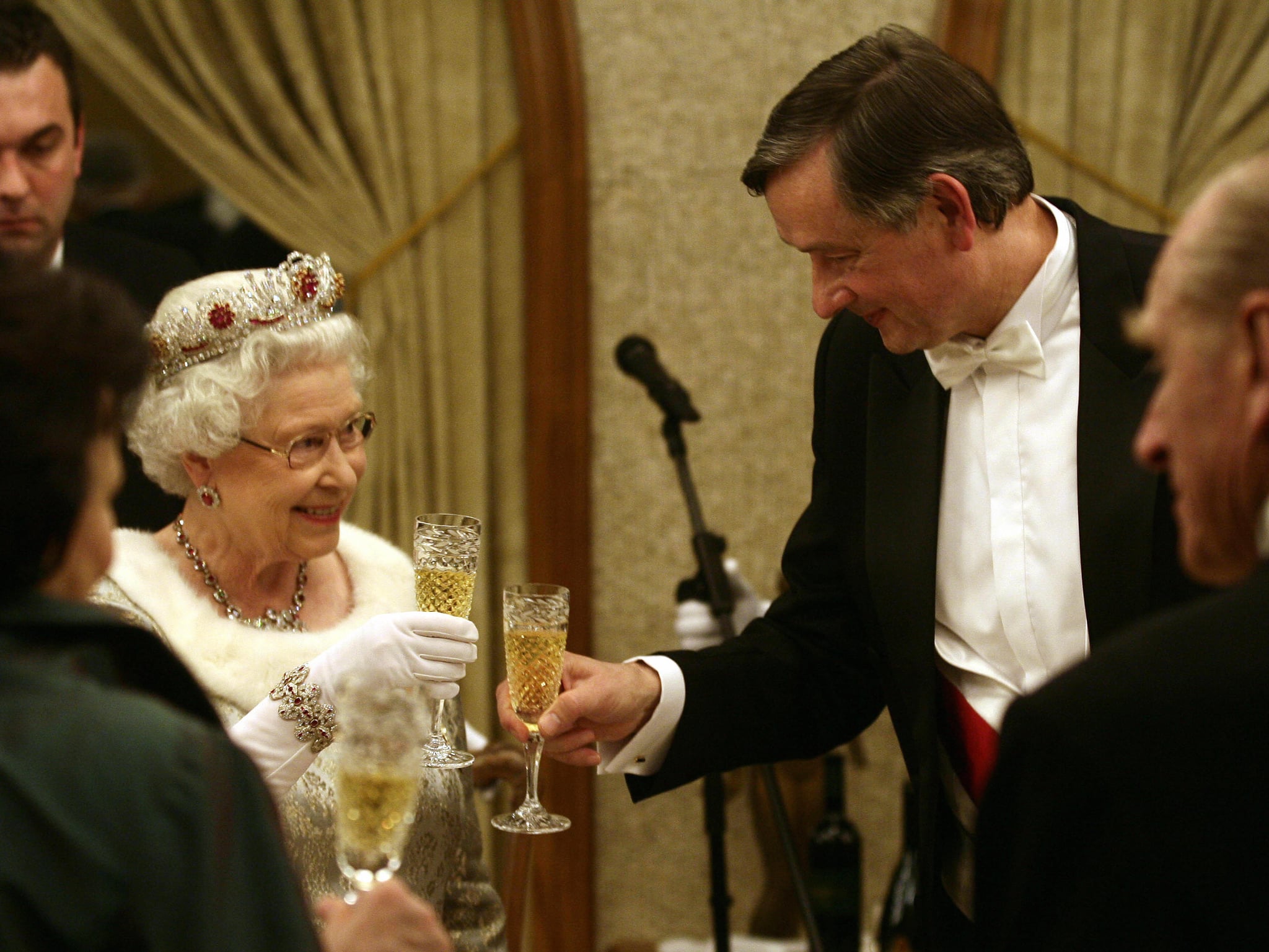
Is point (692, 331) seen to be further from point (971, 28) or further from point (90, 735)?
point (90, 735)

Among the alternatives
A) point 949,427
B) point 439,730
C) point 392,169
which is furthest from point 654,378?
point 392,169

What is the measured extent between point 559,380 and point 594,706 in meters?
2.00

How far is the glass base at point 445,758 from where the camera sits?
6.26ft

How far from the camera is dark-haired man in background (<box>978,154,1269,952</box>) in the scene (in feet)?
3.43

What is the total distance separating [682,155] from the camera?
394 centimetres

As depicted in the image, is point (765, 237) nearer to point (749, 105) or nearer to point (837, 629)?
point (749, 105)

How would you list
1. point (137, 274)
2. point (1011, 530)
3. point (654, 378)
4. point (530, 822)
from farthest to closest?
point (137, 274)
point (654, 378)
point (1011, 530)
point (530, 822)

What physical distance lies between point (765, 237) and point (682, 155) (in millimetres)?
326

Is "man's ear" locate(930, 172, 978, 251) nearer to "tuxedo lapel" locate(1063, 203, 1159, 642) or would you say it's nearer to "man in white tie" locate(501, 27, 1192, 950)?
"man in white tie" locate(501, 27, 1192, 950)

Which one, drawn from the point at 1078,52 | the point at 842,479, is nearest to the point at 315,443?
the point at 842,479

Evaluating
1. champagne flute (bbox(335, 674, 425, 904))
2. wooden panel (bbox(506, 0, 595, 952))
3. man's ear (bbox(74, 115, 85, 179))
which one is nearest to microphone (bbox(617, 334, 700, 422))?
wooden panel (bbox(506, 0, 595, 952))

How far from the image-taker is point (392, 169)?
13.1 ft

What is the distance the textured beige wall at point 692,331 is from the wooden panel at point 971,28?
0.10 m


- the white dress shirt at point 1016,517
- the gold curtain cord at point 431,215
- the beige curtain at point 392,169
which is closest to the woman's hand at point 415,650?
the white dress shirt at point 1016,517
